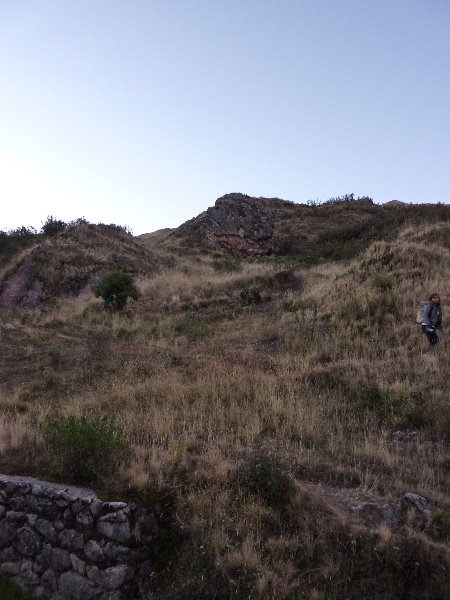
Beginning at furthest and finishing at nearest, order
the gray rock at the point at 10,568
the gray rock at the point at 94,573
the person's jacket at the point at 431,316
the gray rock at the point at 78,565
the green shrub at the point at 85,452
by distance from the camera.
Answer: the person's jacket at the point at 431,316 → the green shrub at the point at 85,452 → the gray rock at the point at 10,568 → the gray rock at the point at 78,565 → the gray rock at the point at 94,573

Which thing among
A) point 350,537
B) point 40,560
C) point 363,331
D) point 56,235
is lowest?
point 40,560

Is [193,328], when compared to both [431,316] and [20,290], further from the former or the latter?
[20,290]

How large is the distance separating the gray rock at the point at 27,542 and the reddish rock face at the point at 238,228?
2517cm

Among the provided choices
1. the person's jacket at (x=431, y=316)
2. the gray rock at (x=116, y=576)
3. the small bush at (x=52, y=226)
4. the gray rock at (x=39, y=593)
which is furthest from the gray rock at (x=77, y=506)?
the small bush at (x=52, y=226)

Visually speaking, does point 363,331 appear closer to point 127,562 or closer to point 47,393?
point 47,393

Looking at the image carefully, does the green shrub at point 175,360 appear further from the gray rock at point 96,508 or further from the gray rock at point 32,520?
the gray rock at point 96,508

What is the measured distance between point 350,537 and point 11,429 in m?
4.22

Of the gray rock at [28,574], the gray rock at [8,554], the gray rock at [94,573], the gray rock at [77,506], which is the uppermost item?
the gray rock at [77,506]

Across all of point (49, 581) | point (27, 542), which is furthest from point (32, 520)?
point (49, 581)

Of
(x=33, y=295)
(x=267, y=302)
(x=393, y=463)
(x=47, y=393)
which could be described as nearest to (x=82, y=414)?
(x=47, y=393)

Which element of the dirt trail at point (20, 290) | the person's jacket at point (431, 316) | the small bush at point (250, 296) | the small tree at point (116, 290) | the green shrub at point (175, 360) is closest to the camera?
the person's jacket at point (431, 316)

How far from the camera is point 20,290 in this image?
818 inches

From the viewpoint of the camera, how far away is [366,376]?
8258 millimetres

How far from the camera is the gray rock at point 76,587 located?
14.6ft
